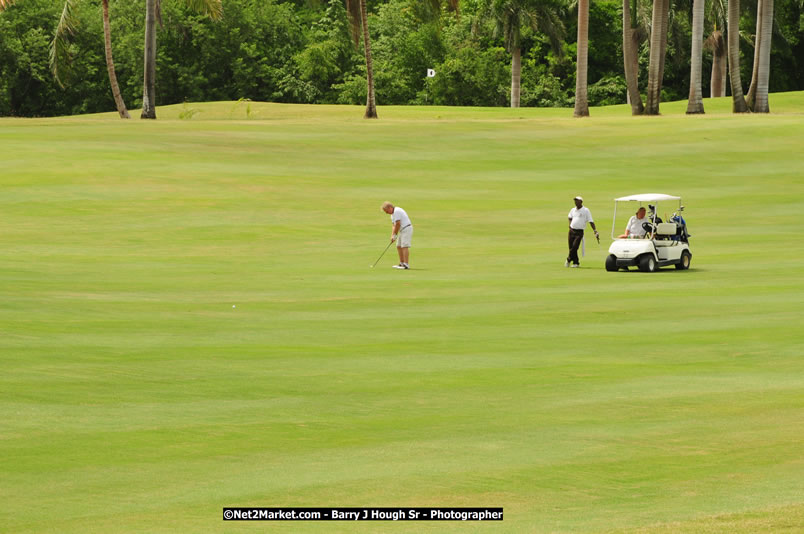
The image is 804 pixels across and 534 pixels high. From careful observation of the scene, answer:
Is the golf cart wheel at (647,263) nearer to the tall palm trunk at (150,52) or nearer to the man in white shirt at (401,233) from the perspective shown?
the man in white shirt at (401,233)

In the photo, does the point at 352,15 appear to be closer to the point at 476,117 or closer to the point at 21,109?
the point at 476,117

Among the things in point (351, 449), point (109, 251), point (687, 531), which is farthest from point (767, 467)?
point (109, 251)

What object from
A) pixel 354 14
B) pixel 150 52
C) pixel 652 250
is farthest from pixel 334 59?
pixel 652 250

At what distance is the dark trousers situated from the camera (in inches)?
1070

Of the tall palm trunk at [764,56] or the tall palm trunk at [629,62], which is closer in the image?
the tall palm trunk at [764,56]

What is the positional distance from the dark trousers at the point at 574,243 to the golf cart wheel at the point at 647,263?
1376 mm

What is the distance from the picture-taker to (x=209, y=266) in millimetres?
26594

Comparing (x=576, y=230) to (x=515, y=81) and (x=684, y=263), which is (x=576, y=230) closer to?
(x=684, y=263)

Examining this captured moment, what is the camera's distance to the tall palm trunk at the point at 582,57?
5631 centimetres

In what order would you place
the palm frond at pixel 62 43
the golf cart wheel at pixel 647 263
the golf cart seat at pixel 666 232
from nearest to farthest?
the golf cart wheel at pixel 647 263 < the golf cart seat at pixel 666 232 < the palm frond at pixel 62 43

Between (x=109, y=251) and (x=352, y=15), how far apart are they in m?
31.6

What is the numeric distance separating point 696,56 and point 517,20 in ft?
87.4

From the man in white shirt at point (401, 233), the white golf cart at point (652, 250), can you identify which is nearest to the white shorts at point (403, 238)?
the man in white shirt at point (401, 233)

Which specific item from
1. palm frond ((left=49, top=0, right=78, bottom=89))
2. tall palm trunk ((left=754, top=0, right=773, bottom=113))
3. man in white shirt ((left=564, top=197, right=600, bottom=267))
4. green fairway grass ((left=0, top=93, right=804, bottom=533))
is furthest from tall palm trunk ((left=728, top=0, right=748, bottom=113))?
man in white shirt ((left=564, top=197, right=600, bottom=267))
